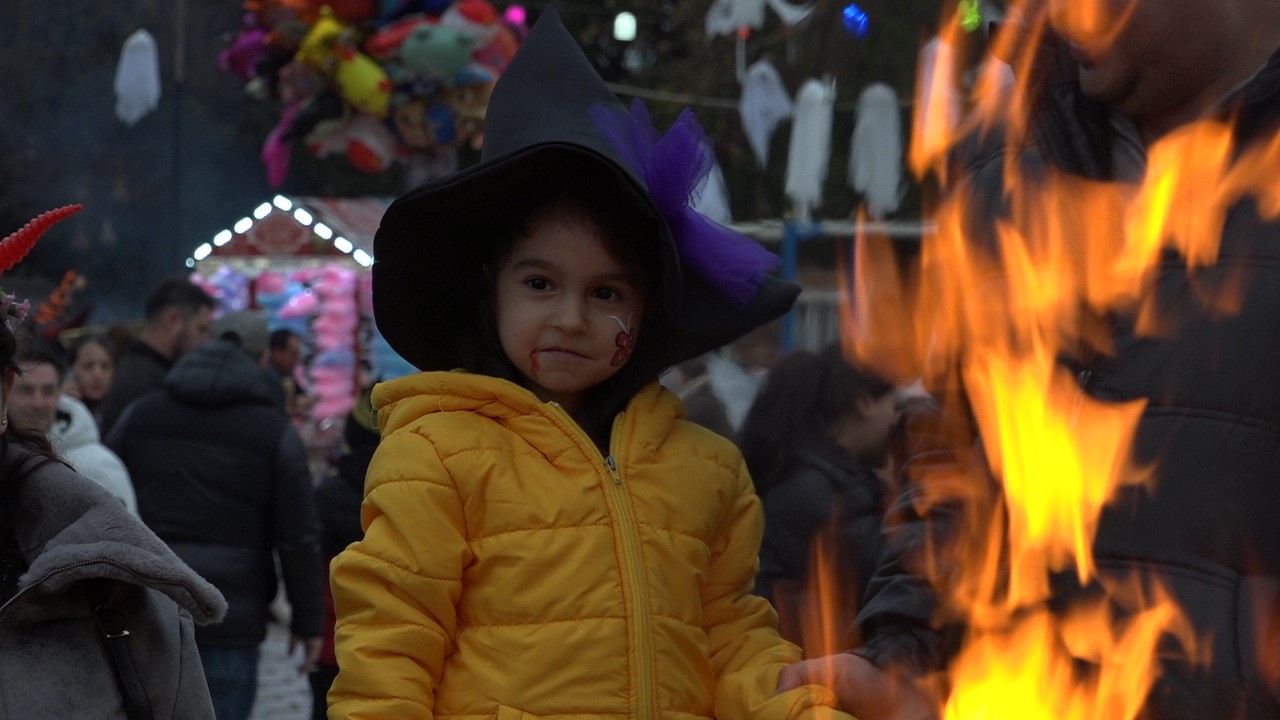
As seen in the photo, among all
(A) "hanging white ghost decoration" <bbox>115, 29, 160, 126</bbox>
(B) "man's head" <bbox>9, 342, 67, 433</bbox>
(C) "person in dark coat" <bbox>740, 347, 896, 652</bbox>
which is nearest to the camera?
(C) "person in dark coat" <bbox>740, 347, 896, 652</bbox>

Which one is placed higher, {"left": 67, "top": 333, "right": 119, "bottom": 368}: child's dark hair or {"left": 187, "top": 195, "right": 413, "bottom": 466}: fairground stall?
{"left": 67, "top": 333, "right": 119, "bottom": 368}: child's dark hair

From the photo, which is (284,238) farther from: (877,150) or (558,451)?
(558,451)

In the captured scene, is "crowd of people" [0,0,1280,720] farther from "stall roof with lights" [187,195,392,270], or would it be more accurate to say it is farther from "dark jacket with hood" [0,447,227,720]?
"stall roof with lights" [187,195,392,270]

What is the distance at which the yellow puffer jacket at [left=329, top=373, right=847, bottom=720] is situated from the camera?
2.53 metres

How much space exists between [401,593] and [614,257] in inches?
26.2

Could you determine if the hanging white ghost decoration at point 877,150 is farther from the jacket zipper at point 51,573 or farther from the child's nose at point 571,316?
the jacket zipper at point 51,573

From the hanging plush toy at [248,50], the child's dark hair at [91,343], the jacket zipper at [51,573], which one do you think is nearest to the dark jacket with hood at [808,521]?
the jacket zipper at [51,573]

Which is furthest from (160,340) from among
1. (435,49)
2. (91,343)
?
(435,49)

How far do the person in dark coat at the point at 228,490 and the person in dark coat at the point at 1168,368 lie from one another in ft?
13.0

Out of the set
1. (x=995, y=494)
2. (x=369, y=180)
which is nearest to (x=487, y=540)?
(x=995, y=494)

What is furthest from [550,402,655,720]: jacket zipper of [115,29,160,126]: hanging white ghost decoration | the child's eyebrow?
[115,29,160,126]: hanging white ghost decoration

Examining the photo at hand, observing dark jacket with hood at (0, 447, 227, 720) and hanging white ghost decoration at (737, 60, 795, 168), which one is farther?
hanging white ghost decoration at (737, 60, 795, 168)

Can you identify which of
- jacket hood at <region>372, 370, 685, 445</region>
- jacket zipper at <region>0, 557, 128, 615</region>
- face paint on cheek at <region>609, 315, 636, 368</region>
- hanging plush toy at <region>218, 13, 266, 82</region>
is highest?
hanging plush toy at <region>218, 13, 266, 82</region>

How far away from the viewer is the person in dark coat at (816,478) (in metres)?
4.79
